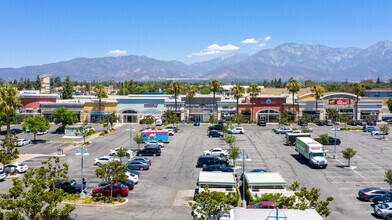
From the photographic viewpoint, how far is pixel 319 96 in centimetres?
8875

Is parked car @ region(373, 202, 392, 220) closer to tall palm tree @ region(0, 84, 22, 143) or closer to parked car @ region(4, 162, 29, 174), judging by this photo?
parked car @ region(4, 162, 29, 174)

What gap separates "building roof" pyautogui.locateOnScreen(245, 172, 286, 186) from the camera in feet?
98.9

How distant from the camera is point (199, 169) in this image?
141 feet

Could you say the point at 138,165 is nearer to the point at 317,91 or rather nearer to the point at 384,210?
the point at 384,210

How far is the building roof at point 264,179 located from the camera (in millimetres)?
30156

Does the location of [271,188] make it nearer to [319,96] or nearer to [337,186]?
[337,186]

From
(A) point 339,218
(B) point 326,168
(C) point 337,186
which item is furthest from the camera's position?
(B) point 326,168

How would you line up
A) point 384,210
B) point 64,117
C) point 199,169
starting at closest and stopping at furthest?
point 384,210 → point 199,169 → point 64,117

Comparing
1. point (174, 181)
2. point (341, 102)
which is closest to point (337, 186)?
point (174, 181)

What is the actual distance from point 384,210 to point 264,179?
1013cm

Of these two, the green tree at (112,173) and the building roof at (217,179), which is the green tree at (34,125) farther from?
the building roof at (217,179)

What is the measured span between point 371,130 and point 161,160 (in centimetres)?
5183

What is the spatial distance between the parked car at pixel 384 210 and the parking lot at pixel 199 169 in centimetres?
81

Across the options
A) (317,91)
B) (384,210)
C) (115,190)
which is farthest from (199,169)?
(317,91)
